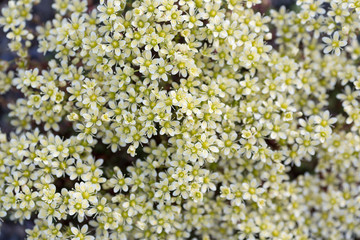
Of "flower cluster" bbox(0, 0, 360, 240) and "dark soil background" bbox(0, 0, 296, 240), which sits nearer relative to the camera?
"flower cluster" bbox(0, 0, 360, 240)

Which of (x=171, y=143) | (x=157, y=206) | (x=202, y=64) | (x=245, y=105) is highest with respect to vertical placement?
(x=202, y=64)

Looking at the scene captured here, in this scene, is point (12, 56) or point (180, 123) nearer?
point (180, 123)

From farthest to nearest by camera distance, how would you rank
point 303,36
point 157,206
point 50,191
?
1. point 303,36
2. point 157,206
3. point 50,191

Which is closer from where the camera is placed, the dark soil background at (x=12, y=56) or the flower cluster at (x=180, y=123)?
the flower cluster at (x=180, y=123)

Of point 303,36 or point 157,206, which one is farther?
point 303,36

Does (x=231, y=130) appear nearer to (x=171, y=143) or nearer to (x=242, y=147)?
(x=242, y=147)

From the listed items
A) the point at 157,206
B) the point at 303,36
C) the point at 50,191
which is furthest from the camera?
the point at 303,36

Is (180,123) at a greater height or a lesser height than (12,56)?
greater

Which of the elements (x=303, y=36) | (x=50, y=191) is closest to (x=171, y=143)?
(x=50, y=191)
